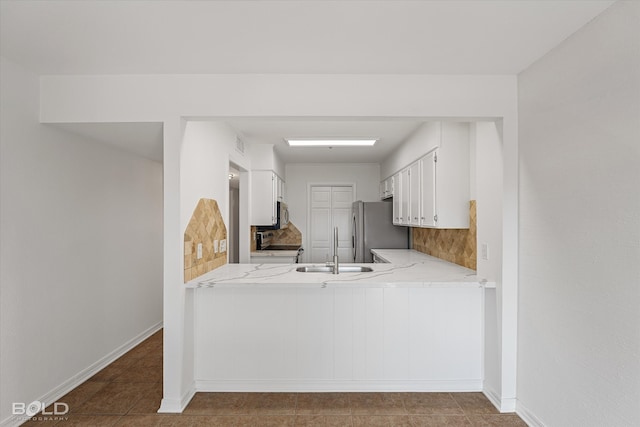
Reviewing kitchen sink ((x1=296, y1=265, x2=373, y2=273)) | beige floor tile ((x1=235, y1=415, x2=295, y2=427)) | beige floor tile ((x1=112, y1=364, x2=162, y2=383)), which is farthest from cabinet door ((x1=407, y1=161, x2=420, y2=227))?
beige floor tile ((x1=112, y1=364, x2=162, y2=383))

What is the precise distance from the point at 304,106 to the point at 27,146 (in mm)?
1848

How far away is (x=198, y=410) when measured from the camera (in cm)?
244

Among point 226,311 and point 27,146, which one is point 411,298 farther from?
point 27,146

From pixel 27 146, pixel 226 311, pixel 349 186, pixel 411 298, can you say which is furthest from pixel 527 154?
pixel 349 186

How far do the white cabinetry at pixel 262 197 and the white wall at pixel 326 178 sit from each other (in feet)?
5.60

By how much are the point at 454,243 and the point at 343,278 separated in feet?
5.11

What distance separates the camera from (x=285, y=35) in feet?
6.16

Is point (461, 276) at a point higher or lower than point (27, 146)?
lower

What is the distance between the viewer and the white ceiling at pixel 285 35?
162cm

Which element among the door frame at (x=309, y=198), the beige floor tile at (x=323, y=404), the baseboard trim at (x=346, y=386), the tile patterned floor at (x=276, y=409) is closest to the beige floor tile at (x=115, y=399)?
the tile patterned floor at (x=276, y=409)

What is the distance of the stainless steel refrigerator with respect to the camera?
5203 millimetres

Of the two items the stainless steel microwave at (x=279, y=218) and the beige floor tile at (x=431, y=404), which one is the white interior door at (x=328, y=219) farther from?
the beige floor tile at (x=431, y=404)

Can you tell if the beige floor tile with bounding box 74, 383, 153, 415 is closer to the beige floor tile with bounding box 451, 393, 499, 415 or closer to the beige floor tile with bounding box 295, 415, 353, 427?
the beige floor tile with bounding box 295, 415, 353, 427

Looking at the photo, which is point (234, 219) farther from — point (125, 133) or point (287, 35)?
point (287, 35)
